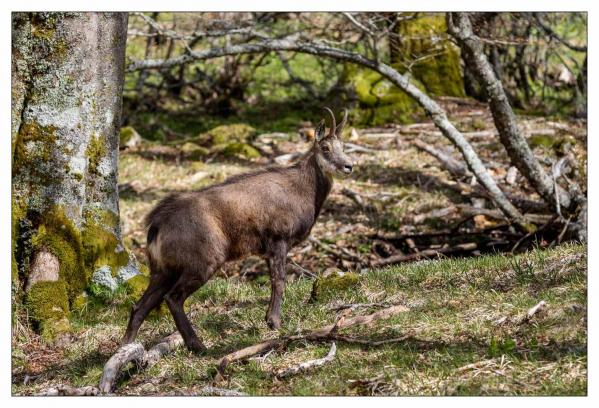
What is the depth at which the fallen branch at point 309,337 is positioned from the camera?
21.2ft

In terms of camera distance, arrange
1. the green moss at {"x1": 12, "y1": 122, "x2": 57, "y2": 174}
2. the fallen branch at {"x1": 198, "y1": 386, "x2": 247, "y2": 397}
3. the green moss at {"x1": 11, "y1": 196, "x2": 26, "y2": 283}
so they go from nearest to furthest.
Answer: the fallen branch at {"x1": 198, "y1": 386, "x2": 247, "y2": 397}
the green moss at {"x1": 11, "y1": 196, "x2": 26, "y2": 283}
the green moss at {"x1": 12, "y1": 122, "x2": 57, "y2": 174}

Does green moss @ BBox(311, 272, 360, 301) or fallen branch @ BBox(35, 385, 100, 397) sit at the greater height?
green moss @ BBox(311, 272, 360, 301)

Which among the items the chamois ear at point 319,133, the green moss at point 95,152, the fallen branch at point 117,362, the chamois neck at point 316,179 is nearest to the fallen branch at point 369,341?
the fallen branch at point 117,362

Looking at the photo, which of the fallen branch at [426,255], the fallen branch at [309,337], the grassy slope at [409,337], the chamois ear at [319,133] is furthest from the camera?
the fallen branch at [426,255]

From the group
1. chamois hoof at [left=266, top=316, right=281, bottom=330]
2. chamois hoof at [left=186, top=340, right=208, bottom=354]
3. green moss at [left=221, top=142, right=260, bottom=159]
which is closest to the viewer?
chamois hoof at [left=186, top=340, right=208, bottom=354]

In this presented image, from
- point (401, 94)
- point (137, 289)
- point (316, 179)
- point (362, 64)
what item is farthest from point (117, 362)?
point (401, 94)

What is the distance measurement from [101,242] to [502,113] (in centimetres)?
577

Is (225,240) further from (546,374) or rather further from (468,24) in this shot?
(468,24)

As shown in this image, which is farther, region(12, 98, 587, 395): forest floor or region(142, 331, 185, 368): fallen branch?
region(142, 331, 185, 368): fallen branch

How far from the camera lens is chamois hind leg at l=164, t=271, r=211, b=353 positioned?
23.7ft

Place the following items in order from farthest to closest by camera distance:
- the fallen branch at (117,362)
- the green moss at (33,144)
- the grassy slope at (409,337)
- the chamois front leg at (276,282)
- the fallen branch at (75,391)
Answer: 1. the green moss at (33,144)
2. the chamois front leg at (276,282)
3. the fallen branch at (117,362)
4. the fallen branch at (75,391)
5. the grassy slope at (409,337)

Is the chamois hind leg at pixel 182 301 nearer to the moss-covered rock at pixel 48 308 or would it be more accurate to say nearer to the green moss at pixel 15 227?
the moss-covered rock at pixel 48 308

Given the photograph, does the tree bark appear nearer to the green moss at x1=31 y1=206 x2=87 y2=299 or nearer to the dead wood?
the dead wood

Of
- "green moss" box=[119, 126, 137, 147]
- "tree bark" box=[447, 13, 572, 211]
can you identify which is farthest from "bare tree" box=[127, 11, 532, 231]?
"green moss" box=[119, 126, 137, 147]
